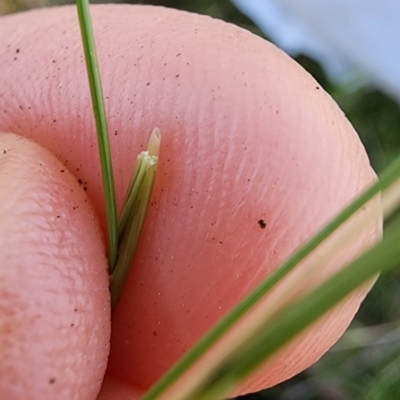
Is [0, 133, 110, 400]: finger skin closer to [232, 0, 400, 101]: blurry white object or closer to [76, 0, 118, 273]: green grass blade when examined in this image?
[76, 0, 118, 273]: green grass blade

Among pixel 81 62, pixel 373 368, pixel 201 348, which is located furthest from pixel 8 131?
pixel 373 368

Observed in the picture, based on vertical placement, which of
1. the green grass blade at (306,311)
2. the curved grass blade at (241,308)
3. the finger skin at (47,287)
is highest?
the finger skin at (47,287)

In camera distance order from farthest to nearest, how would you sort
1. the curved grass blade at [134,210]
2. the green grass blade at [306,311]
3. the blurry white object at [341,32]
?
the blurry white object at [341,32], the curved grass blade at [134,210], the green grass blade at [306,311]

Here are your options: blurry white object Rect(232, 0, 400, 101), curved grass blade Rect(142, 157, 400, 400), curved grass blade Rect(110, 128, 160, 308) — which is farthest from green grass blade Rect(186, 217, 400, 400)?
blurry white object Rect(232, 0, 400, 101)

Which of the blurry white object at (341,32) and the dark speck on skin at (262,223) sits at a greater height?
the blurry white object at (341,32)

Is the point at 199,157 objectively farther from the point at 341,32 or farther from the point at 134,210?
the point at 341,32

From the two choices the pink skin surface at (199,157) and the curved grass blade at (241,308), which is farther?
the pink skin surface at (199,157)

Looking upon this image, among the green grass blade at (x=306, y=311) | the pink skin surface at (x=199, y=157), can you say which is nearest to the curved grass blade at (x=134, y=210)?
the pink skin surface at (x=199, y=157)

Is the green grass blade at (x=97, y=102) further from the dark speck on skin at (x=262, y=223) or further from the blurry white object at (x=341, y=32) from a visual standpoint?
the blurry white object at (x=341, y=32)
